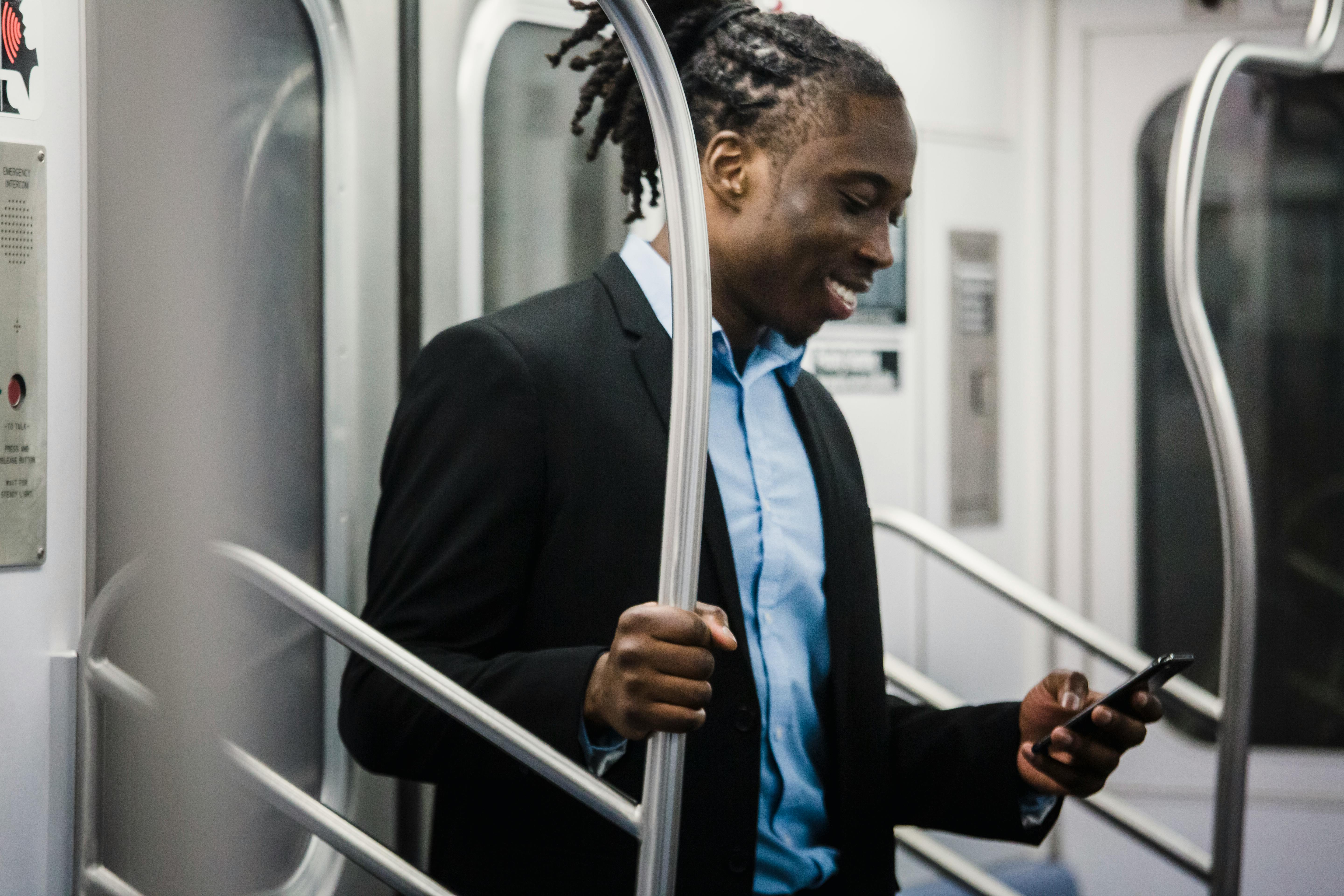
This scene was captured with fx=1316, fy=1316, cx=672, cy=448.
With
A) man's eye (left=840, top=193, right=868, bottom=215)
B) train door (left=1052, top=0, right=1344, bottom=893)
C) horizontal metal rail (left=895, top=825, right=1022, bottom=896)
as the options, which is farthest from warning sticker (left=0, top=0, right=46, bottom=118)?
train door (left=1052, top=0, right=1344, bottom=893)

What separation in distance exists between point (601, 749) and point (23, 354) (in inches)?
32.5

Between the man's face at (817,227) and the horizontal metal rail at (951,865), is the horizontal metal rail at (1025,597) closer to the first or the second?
the horizontal metal rail at (951,865)

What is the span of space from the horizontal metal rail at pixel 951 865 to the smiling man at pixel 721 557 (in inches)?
Result: 34.8

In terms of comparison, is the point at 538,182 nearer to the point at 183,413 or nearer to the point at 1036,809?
the point at 1036,809

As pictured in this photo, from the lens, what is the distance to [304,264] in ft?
6.85

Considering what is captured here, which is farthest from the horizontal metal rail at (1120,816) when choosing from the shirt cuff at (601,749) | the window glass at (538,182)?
the window glass at (538,182)

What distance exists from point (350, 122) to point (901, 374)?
1338 mm

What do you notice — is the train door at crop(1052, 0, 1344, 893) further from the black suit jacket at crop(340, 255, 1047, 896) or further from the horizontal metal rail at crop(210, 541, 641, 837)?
the horizontal metal rail at crop(210, 541, 641, 837)

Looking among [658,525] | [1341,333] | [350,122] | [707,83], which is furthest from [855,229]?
[1341,333]

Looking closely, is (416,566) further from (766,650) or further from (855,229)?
(855,229)

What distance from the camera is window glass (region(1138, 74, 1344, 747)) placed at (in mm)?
3055

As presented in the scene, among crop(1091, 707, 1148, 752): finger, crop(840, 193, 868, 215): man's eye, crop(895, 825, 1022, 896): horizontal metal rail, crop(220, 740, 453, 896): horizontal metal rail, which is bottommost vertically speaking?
crop(895, 825, 1022, 896): horizontal metal rail

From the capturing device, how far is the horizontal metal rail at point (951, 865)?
244 centimetres

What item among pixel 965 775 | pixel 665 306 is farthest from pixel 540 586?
pixel 965 775
